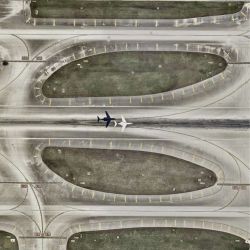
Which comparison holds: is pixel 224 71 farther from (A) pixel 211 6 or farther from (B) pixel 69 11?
(B) pixel 69 11

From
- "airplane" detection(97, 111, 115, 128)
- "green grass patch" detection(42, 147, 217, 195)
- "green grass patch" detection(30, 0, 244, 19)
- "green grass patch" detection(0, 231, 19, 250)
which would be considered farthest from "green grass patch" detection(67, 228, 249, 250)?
"green grass patch" detection(30, 0, 244, 19)

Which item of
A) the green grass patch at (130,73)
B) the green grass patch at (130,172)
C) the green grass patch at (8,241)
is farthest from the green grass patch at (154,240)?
the green grass patch at (130,73)

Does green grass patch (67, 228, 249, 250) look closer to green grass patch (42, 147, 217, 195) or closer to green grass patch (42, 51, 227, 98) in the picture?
green grass patch (42, 147, 217, 195)

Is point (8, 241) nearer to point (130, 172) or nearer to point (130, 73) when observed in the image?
point (130, 172)

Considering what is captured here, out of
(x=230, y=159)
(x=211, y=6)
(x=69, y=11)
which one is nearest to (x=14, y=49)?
(x=69, y=11)

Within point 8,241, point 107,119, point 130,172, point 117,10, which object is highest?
point 117,10

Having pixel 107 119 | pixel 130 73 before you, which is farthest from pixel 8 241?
pixel 130 73

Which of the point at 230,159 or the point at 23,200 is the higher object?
the point at 230,159
